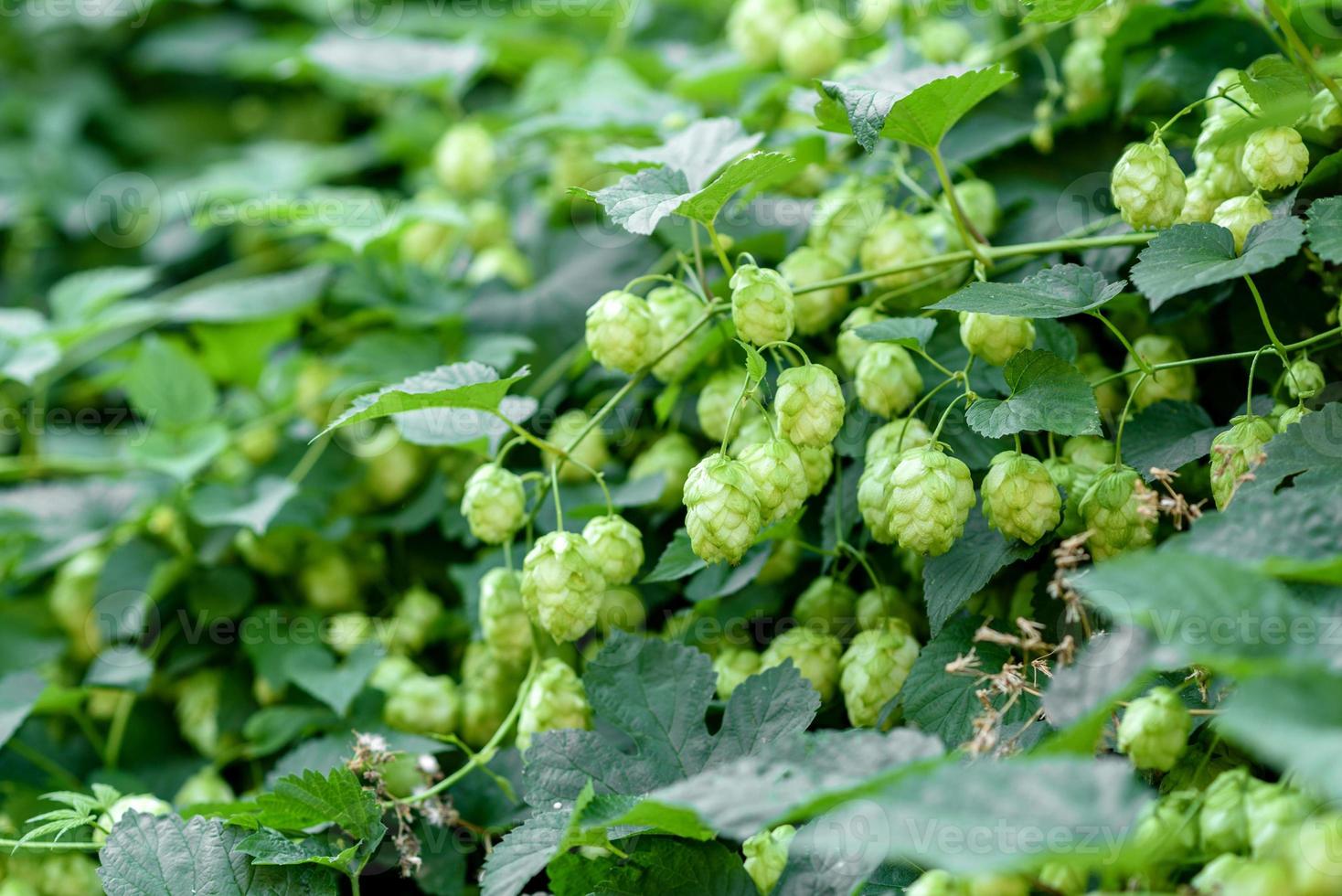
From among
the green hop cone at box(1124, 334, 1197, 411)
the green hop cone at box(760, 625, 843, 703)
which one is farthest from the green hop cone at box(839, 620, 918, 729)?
the green hop cone at box(1124, 334, 1197, 411)

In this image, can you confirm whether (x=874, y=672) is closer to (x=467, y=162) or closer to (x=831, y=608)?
(x=831, y=608)

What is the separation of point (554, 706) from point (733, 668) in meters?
0.20

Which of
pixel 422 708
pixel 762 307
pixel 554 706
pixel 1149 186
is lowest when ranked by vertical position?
pixel 422 708

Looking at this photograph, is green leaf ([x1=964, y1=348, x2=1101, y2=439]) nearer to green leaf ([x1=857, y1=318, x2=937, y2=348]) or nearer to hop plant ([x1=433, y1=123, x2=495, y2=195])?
green leaf ([x1=857, y1=318, x2=937, y2=348])

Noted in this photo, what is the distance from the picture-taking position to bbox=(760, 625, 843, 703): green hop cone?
1.22 m

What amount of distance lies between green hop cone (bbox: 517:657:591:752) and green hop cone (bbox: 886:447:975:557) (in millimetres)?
400

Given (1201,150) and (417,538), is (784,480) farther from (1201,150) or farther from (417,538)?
(417,538)

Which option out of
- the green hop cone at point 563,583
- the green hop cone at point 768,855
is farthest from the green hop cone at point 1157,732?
the green hop cone at point 563,583

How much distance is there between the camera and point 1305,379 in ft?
3.53

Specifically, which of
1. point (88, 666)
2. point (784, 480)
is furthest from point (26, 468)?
point (784, 480)

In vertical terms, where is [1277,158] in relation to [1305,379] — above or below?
above

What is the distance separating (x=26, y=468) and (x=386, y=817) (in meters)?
1.03

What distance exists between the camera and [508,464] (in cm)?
158

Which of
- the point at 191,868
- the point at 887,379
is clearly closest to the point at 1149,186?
the point at 887,379
